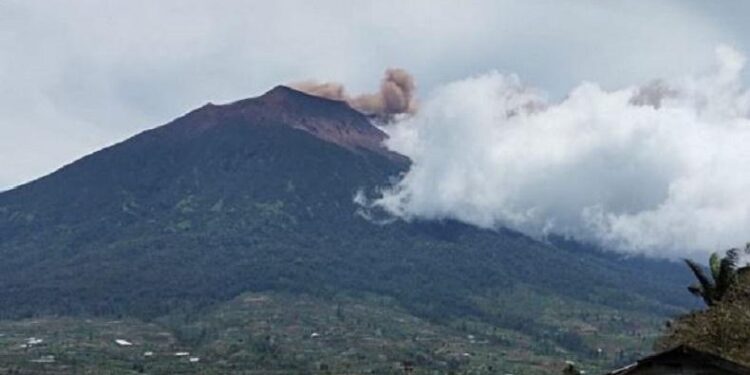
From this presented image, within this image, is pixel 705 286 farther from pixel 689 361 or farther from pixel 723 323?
pixel 689 361

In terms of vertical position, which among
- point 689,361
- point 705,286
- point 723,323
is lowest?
point 689,361

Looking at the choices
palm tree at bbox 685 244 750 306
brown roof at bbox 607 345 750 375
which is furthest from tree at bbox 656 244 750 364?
brown roof at bbox 607 345 750 375

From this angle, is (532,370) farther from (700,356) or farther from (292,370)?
(700,356)

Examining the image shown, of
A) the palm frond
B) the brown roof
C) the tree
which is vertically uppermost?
the palm frond

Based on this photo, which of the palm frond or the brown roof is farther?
the palm frond

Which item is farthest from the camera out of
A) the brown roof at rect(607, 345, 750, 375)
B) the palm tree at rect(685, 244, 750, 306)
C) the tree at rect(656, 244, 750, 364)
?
the palm tree at rect(685, 244, 750, 306)

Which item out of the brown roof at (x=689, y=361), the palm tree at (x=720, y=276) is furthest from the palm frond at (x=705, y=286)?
the brown roof at (x=689, y=361)

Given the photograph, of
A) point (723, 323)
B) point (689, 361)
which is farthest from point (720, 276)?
point (689, 361)

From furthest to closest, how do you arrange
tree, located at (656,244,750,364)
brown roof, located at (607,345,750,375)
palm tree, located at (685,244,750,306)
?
palm tree, located at (685,244,750,306)
tree, located at (656,244,750,364)
brown roof, located at (607,345,750,375)

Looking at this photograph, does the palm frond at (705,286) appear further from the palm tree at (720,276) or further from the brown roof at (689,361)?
the brown roof at (689,361)

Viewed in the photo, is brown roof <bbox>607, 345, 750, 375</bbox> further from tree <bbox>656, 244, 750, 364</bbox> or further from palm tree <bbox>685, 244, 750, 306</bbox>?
palm tree <bbox>685, 244, 750, 306</bbox>

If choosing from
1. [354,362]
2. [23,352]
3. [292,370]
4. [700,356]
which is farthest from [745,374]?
[23,352]
